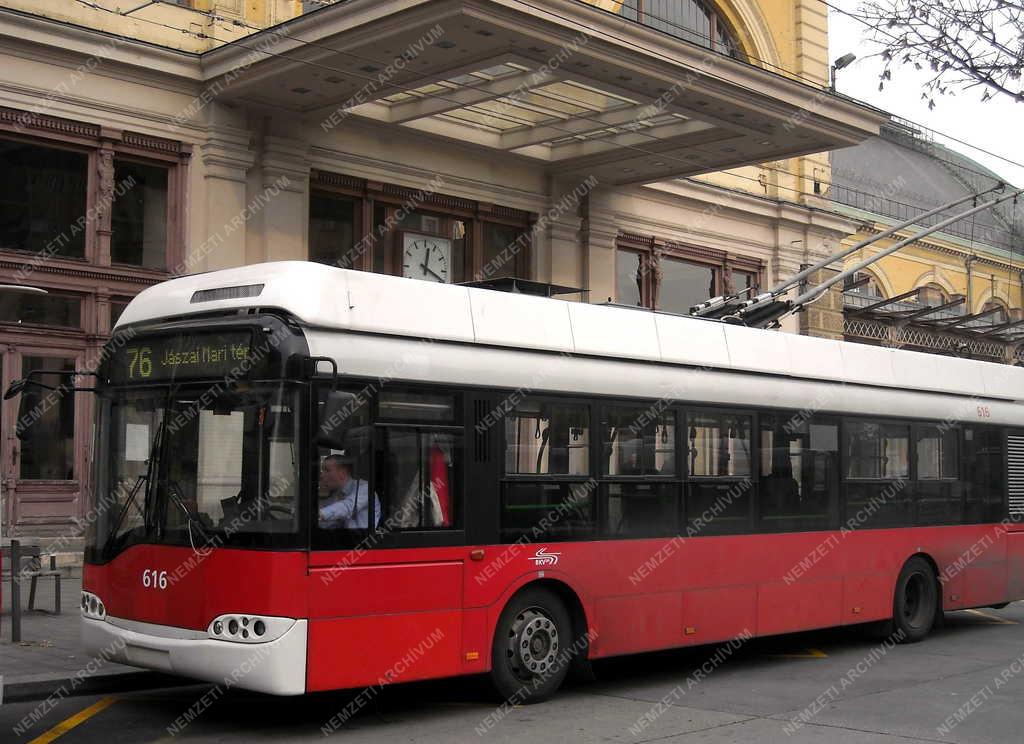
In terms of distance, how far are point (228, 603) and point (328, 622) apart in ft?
2.15

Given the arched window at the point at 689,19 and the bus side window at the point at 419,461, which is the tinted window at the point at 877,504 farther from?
the arched window at the point at 689,19

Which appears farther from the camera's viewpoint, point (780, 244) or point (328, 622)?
point (780, 244)

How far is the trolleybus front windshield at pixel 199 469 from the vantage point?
8602 mm

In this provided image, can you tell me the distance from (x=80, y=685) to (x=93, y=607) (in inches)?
37.7

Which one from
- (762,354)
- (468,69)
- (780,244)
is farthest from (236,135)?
(780,244)

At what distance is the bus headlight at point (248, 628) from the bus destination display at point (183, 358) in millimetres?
1595

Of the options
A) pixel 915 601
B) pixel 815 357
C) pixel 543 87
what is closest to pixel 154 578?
pixel 815 357

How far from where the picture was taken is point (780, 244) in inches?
1141

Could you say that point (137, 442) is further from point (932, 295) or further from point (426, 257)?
point (932, 295)

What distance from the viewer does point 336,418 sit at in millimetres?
8875

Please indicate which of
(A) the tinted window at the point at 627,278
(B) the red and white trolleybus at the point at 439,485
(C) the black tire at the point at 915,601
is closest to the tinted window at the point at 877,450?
(B) the red and white trolleybus at the point at 439,485

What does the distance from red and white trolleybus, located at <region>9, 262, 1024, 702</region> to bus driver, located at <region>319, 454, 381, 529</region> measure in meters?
0.01

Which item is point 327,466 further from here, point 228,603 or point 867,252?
point 867,252

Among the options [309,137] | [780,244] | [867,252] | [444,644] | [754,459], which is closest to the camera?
[444,644]
